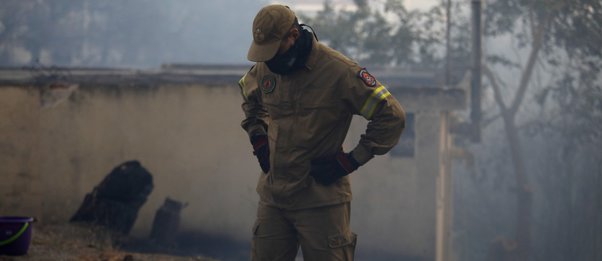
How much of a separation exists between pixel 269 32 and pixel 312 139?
576 millimetres

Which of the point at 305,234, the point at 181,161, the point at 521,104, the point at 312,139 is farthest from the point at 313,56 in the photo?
the point at 521,104

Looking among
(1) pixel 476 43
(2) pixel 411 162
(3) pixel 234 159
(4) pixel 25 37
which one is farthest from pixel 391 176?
(4) pixel 25 37

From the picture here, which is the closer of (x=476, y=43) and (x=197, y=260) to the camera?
(x=197, y=260)

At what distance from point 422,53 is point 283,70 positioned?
15.1 m

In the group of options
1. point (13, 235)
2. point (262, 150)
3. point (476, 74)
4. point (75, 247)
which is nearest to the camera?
point (262, 150)

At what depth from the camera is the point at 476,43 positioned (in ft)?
48.2

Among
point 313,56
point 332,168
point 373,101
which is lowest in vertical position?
point 332,168

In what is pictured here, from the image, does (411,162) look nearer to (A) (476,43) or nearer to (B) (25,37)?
(A) (476,43)

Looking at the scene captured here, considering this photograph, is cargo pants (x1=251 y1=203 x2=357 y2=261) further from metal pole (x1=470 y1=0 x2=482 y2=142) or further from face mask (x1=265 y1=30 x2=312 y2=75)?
metal pole (x1=470 y1=0 x2=482 y2=142)

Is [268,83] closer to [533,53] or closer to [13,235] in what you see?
[13,235]

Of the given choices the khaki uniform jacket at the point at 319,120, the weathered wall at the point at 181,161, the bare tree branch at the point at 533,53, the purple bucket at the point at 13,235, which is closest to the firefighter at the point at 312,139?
the khaki uniform jacket at the point at 319,120

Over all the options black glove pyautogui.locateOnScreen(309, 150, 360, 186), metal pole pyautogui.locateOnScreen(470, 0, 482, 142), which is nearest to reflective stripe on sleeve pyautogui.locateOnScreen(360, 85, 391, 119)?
black glove pyautogui.locateOnScreen(309, 150, 360, 186)

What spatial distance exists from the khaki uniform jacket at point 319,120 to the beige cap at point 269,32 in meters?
0.21

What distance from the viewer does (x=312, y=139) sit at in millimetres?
3430
